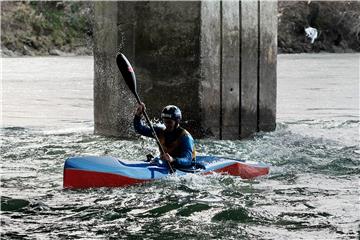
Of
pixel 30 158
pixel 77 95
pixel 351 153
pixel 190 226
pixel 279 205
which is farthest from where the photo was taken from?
pixel 77 95

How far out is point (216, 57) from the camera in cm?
1347

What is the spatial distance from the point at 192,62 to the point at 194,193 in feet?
14.1

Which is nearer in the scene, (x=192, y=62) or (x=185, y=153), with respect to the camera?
(x=185, y=153)

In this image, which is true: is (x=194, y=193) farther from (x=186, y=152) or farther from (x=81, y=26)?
(x=81, y=26)

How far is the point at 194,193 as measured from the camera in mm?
9375

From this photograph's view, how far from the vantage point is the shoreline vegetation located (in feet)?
208

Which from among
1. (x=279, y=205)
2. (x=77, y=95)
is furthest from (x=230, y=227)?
(x=77, y=95)

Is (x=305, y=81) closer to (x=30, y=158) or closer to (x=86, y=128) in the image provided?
(x=86, y=128)

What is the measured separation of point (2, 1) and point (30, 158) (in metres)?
59.2

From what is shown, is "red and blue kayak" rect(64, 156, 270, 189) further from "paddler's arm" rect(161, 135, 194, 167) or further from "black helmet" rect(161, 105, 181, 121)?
"black helmet" rect(161, 105, 181, 121)

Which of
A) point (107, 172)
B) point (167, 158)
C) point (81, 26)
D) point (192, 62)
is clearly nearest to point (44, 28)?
point (81, 26)

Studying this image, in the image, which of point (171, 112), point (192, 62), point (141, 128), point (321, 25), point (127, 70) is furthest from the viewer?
point (321, 25)

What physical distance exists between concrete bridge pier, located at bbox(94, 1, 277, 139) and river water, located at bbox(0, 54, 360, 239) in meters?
0.46

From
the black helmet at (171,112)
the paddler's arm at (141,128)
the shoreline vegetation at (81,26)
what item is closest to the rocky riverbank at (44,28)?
the shoreline vegetation at (81,26)
